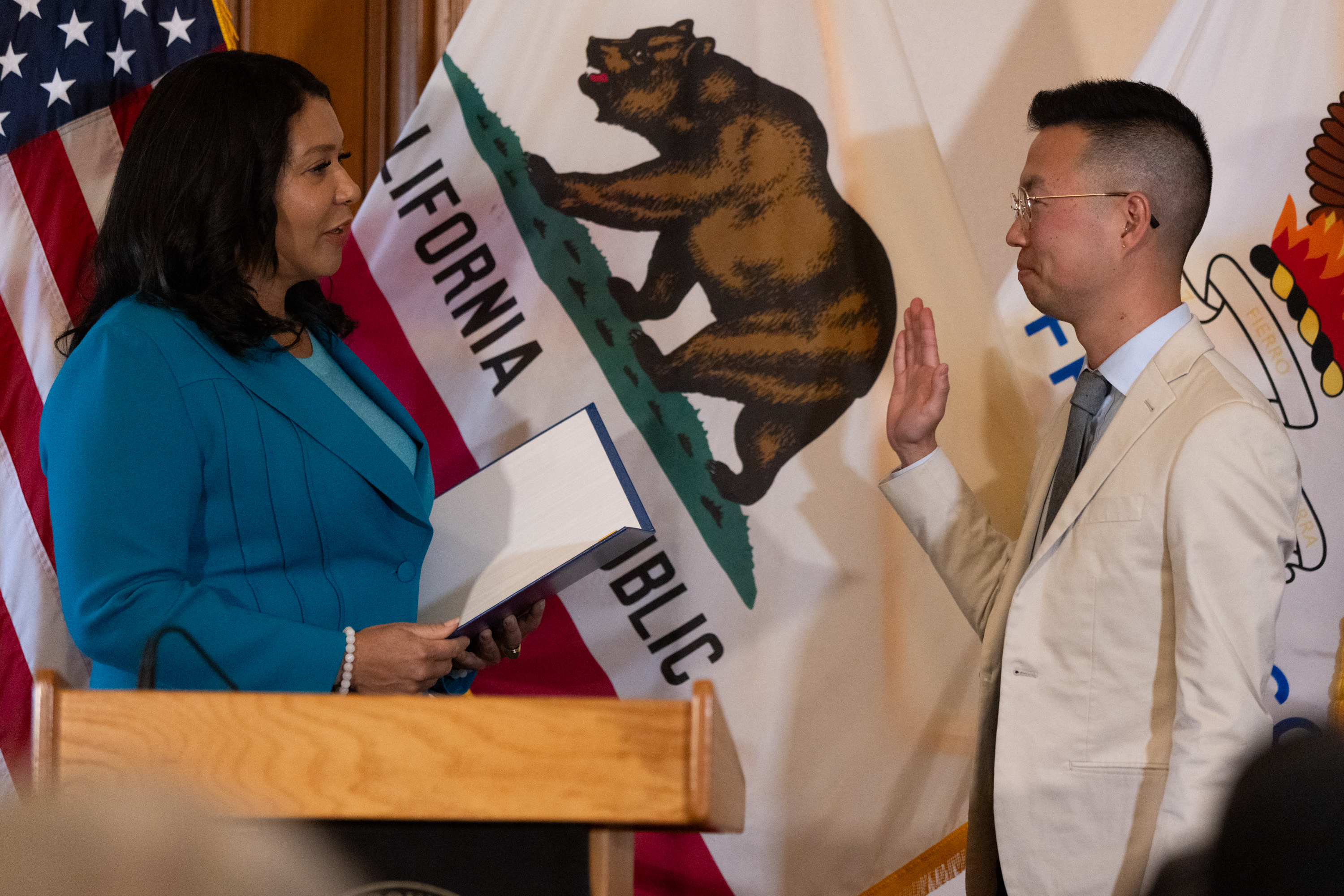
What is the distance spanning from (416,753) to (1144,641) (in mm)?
1036

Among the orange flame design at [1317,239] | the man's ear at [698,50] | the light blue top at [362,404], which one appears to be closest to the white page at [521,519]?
the light blue top at [362,404]

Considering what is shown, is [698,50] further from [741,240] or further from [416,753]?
[416,753]

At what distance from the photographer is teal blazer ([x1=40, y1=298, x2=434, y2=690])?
1.32m

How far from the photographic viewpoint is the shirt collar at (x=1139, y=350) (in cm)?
173

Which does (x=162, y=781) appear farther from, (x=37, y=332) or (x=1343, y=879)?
(x=37, y=332)

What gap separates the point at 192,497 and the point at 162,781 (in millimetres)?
983

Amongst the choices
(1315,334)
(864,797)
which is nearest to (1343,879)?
(864,797)

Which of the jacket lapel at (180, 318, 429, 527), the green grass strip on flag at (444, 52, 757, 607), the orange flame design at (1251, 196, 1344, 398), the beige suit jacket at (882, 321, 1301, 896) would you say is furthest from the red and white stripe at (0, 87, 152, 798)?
the orange flame design at (1251, 196, 1344, 398)

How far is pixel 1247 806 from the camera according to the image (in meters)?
0.63

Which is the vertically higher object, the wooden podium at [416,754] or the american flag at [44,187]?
the american flag at [44,187]

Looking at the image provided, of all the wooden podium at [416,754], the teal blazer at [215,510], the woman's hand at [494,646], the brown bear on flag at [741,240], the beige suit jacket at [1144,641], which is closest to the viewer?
the wooden podium at [416,754]

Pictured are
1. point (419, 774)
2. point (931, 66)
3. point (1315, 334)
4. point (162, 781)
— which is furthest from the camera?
point (931, 66)

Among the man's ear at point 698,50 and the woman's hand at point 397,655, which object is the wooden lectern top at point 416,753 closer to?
the woman's hand at point 397,655

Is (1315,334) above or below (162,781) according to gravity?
below
